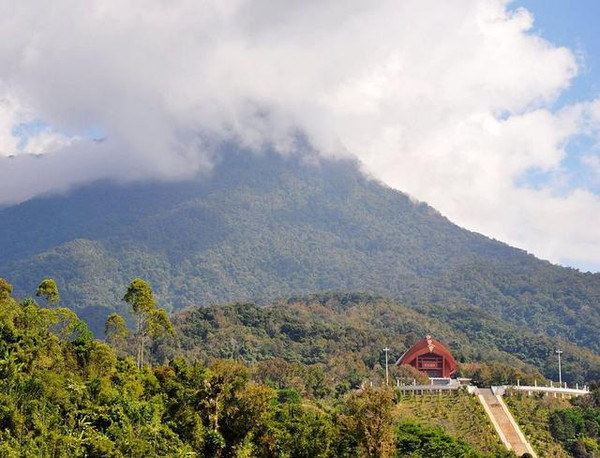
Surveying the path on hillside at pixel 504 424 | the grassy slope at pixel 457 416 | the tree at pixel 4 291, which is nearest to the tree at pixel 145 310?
the tree at pixel 4 291

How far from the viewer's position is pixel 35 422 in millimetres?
37438

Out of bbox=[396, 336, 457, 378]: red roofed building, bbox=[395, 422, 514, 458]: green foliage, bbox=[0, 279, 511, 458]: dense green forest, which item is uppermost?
bbox=[396, 336, 457, 378]: red roofed building

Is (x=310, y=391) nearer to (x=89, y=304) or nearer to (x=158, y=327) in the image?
(x=158, y=327)

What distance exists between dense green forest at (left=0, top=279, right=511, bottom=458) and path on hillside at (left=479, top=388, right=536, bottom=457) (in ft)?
33.6

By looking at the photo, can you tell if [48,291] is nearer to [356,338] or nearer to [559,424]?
[559,424]

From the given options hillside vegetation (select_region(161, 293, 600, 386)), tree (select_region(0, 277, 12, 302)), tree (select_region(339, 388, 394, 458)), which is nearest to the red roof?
hillside vegetation (select_region(161, 293, 600, 386))

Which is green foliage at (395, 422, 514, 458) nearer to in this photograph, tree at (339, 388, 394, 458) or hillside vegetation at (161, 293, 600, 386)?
tree at (339, 388, 394, 458)

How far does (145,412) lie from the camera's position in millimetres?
40750

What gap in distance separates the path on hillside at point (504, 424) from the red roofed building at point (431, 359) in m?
14.3

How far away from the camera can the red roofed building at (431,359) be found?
82.9 metres

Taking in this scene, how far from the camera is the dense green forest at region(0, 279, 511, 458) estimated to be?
124ft

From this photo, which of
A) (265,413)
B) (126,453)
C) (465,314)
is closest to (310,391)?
(265,413)

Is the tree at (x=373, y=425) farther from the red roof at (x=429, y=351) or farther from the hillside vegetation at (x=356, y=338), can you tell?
the red roof at (x=429, y=351)

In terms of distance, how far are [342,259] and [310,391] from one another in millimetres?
128964
